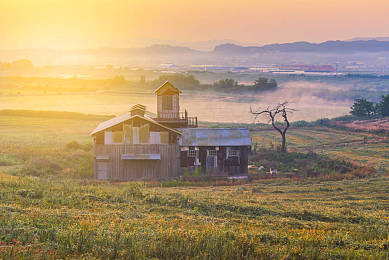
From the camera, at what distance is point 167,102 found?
46094mm

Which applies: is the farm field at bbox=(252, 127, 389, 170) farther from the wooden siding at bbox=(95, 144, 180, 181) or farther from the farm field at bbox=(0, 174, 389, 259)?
the farm field at bbox=(0, 174, 389, 259)

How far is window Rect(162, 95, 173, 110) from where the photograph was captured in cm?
4603

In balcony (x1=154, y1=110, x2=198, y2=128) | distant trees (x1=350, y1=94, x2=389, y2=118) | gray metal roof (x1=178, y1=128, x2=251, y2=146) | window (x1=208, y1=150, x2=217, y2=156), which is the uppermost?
distant trees (x1=350, y1=94, x2=389, y2=118)

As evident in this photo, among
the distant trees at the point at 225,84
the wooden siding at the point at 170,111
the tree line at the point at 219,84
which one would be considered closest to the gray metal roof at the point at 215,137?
the wooden siding at the point at 170,111

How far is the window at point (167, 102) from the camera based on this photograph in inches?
1812

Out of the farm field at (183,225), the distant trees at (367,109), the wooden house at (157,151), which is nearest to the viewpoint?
the farm field at (183,225)

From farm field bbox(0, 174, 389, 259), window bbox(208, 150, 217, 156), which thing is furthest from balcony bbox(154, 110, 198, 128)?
farm field bbox(0, 174, 389, 259)

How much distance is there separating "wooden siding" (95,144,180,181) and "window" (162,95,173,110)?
5899 millimetres

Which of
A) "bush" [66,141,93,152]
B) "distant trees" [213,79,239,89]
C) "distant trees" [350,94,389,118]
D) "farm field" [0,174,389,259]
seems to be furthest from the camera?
"distant trees" [213,79,239,89]

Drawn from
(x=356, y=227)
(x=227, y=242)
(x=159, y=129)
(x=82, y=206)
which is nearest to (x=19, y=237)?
(x=227, y=242)

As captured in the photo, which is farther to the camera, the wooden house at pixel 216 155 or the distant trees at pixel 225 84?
the distant trees at pixel 225 84

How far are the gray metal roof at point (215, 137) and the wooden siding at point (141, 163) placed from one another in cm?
153

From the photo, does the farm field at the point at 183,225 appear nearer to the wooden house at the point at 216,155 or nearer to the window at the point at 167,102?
the wooden house at the point at 216,155

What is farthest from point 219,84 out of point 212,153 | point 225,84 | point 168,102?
point 212,153
